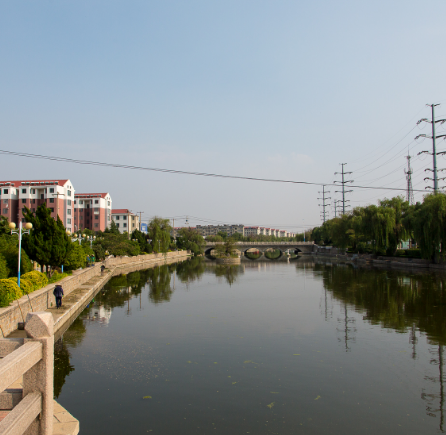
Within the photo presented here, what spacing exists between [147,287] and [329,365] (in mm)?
20821

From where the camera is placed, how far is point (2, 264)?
1595 centimetres

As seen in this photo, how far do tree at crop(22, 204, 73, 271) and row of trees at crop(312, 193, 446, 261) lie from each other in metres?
31.4

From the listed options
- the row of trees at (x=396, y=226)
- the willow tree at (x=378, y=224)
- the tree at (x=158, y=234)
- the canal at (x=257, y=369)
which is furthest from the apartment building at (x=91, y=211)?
the canal at (x=257, y=369)

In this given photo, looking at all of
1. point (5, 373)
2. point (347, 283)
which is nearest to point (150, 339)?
point (5, 373)

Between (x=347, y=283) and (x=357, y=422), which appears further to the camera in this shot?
(x=347, y=283)

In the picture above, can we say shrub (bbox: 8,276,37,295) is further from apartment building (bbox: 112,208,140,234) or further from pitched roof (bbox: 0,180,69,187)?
apartment building (bbox: 112,208,140,234)

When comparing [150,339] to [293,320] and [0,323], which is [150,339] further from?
[293,320]

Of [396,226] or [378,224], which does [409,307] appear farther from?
[396,226]

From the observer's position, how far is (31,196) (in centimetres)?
5853

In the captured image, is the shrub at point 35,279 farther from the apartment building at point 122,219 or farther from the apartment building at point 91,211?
the apartment building at point 122,219

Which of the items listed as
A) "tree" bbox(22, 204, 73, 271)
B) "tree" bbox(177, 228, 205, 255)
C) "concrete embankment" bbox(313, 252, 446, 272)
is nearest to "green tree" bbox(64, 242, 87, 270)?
"tree" bbox(22, 204, 73, 271)

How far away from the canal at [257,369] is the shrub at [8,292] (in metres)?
2.24

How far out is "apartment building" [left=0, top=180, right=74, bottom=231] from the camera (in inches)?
2266

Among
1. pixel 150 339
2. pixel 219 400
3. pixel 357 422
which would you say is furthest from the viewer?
pixel 150 339
